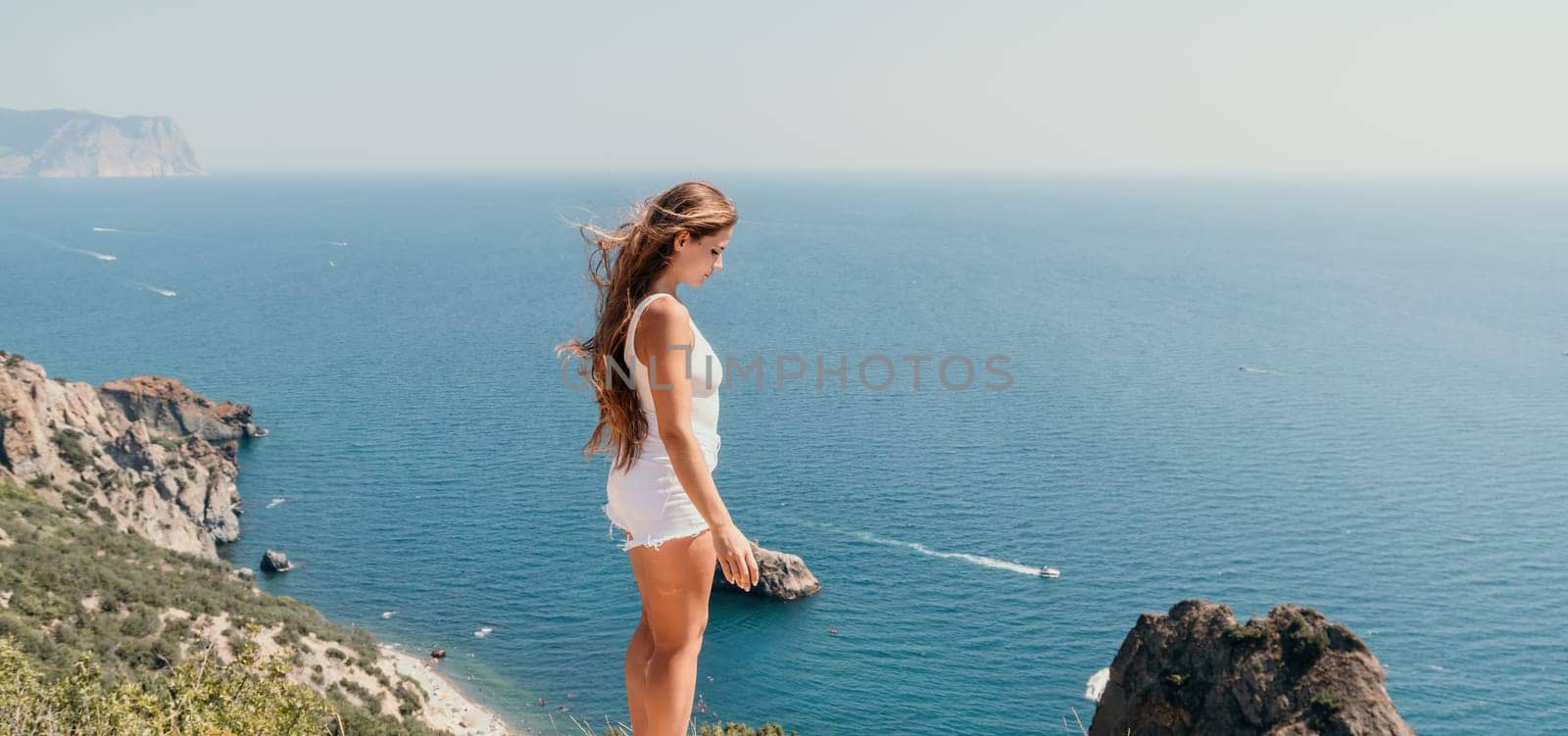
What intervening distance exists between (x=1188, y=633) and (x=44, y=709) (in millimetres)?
26900

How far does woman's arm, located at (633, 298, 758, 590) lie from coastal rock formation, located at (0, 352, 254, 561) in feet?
142

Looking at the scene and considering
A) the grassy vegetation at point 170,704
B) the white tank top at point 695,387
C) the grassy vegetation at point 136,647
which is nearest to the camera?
the white tank top at point 695,387

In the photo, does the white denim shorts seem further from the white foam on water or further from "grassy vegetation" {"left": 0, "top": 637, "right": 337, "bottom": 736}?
the white foam on water

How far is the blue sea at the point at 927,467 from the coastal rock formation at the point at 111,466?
8.03 ft

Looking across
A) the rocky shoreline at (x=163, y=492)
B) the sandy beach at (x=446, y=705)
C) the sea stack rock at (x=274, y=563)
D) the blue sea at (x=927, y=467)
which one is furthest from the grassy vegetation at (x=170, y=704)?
the sea stack rock at (x=274, y=563)

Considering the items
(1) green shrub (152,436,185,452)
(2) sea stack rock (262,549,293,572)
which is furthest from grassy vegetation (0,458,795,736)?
(1) green shrub (152,436,185,452)

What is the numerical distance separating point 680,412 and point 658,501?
407 mm

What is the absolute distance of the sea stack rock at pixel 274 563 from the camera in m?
46.2

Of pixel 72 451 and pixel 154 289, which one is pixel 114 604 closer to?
pixel 72 451

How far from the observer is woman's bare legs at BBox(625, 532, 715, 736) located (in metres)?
3.70

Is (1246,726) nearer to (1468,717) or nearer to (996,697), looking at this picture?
(996,697)

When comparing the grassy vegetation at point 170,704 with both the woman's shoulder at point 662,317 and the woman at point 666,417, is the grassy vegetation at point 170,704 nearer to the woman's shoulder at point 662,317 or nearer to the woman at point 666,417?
the woman at point 666,417

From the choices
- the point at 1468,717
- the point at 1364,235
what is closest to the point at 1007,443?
the point at 1468,717

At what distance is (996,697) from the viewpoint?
121 feet
